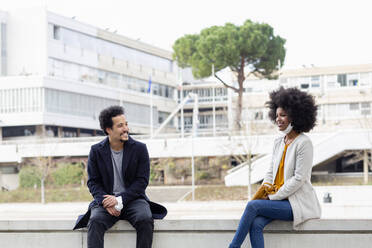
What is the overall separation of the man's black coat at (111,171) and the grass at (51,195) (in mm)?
33241

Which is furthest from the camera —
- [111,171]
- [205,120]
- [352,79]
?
[205,120]

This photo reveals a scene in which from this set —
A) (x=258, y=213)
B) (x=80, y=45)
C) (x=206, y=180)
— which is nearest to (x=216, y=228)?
(x=258, y=213)

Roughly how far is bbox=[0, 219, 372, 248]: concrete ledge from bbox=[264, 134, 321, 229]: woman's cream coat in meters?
0.16

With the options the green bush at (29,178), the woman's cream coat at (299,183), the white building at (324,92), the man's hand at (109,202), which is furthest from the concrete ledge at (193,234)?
the white building at (324,92)

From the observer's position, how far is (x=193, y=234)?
6.34 m

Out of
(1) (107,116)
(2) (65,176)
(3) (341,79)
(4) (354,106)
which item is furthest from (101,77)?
(1) (107,116)

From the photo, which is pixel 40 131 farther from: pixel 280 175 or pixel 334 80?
pixel 280 175

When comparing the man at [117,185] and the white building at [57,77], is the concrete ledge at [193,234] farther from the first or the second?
the white building at [57,77]

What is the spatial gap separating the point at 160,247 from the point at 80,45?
182 ft

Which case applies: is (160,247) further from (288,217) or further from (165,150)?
(165,150)

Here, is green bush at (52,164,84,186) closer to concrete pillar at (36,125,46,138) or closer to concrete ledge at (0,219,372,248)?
concrete pillar at (36,125,46,138)

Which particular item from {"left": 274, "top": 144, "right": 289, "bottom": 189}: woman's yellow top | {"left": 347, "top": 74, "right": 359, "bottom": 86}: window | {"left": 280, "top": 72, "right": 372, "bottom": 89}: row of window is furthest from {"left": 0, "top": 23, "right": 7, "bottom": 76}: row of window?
{"left": 274, "top": 144, "right": 289, "bottom": 189}: woman's yellow top

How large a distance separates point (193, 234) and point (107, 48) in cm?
5918

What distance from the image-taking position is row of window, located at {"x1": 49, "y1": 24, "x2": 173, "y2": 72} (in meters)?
57.7
